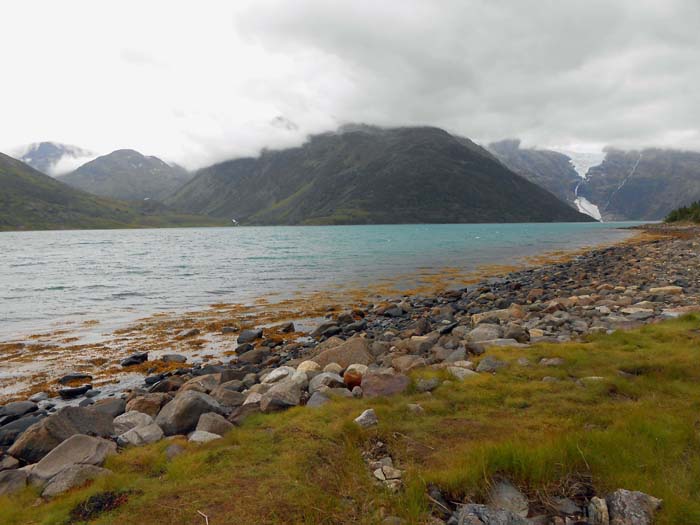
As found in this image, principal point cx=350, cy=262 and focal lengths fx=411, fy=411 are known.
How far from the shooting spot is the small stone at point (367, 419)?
744 centimetres

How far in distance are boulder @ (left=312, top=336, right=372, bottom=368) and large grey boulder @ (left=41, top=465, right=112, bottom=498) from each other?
23.1 ft

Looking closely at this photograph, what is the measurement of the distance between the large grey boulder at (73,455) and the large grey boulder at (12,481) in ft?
0.47

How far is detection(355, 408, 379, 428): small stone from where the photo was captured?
293 inches

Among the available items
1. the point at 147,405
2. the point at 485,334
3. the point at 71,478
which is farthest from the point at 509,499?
the point at 147,405

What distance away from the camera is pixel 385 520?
16.0ft

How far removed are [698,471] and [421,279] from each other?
3597cm

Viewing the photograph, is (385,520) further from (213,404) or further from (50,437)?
(50,437)

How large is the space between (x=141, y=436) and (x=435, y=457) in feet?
19.8

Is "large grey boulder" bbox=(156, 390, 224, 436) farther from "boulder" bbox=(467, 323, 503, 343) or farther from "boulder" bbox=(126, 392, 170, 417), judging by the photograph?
"boulder" bbox=(467, 323, 503, 343)

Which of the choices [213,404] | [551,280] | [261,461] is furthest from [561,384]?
[551,280]

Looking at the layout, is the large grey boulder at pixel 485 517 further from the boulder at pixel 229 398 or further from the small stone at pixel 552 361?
the boulder at pixel 229 398

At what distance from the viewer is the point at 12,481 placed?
682 cm

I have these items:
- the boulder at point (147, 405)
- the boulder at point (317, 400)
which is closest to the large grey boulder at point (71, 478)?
the boulder at point (317, 400)

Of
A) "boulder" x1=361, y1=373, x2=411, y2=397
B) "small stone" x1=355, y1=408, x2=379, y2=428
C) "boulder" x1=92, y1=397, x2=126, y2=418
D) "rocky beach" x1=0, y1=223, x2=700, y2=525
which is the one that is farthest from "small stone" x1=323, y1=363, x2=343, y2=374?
"boulder" x1=92, y1=397, x2=126, y2=418
